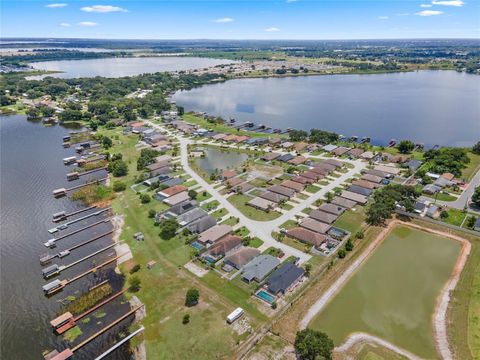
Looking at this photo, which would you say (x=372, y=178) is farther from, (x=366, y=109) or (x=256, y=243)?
(x=366, y=109)

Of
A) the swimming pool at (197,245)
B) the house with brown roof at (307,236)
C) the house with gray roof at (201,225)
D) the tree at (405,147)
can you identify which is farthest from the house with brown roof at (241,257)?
the tree at (405,147)

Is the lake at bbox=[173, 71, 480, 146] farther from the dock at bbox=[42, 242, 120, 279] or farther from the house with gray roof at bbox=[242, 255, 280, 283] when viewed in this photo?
the dock at bbox=[42, 242, 120, 279]

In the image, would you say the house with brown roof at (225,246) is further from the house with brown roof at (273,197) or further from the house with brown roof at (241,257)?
the house with brown roof at (273,197)

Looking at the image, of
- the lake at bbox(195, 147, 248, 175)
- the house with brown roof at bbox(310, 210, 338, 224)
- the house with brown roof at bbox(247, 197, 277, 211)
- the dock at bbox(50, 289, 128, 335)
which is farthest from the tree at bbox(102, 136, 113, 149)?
the house with brown roof at bbox(310, 210, 338, 224)

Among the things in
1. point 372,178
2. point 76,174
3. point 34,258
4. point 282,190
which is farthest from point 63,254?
point 372,178

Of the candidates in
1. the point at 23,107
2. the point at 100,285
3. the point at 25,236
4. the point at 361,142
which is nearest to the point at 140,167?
the point at 25,236

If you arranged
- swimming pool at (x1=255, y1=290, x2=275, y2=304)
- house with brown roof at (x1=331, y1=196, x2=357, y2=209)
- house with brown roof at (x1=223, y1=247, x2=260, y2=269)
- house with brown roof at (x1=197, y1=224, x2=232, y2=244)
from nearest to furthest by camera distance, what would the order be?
swimming pool at (x1=255, y1=290, x2=275, y2=304) → house with brown roof at (x1=223, y1=247, x2=260, y2=269) → house with brown roof at (x1=197, y1=224, x2=232, y2=244) → house with brown roof at (x1=331, y1=196, x2=357, y2=209)
